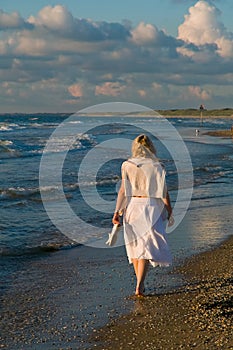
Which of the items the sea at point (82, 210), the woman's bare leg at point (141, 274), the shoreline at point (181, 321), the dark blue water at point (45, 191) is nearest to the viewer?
the shoreline at point (181, 321)

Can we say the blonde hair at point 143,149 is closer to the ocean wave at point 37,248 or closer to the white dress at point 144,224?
the white dress at point 144,224

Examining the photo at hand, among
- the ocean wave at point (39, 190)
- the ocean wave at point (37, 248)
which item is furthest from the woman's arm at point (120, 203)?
the ocean wave at point (39, 190)

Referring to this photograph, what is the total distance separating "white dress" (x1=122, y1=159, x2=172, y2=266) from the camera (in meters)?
6.90

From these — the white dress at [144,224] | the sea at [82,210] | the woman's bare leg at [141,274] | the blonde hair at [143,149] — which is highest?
the blonde hair at [143,149]

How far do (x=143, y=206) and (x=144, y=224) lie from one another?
0.22 metres

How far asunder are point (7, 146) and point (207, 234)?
29339mm

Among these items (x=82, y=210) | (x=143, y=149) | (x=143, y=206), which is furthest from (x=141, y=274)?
(x=82, y=210)

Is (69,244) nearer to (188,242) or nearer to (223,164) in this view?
(188,242)

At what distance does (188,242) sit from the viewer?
10.4 m

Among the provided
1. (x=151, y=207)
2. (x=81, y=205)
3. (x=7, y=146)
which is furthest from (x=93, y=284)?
(x=7, y=146)

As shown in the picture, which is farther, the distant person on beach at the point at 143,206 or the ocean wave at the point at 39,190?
the ocean wave at the point at 39,190

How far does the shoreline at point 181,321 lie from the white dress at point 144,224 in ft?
1.76

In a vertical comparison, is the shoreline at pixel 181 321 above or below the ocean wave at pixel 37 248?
above

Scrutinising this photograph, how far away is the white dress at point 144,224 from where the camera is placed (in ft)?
22.6
